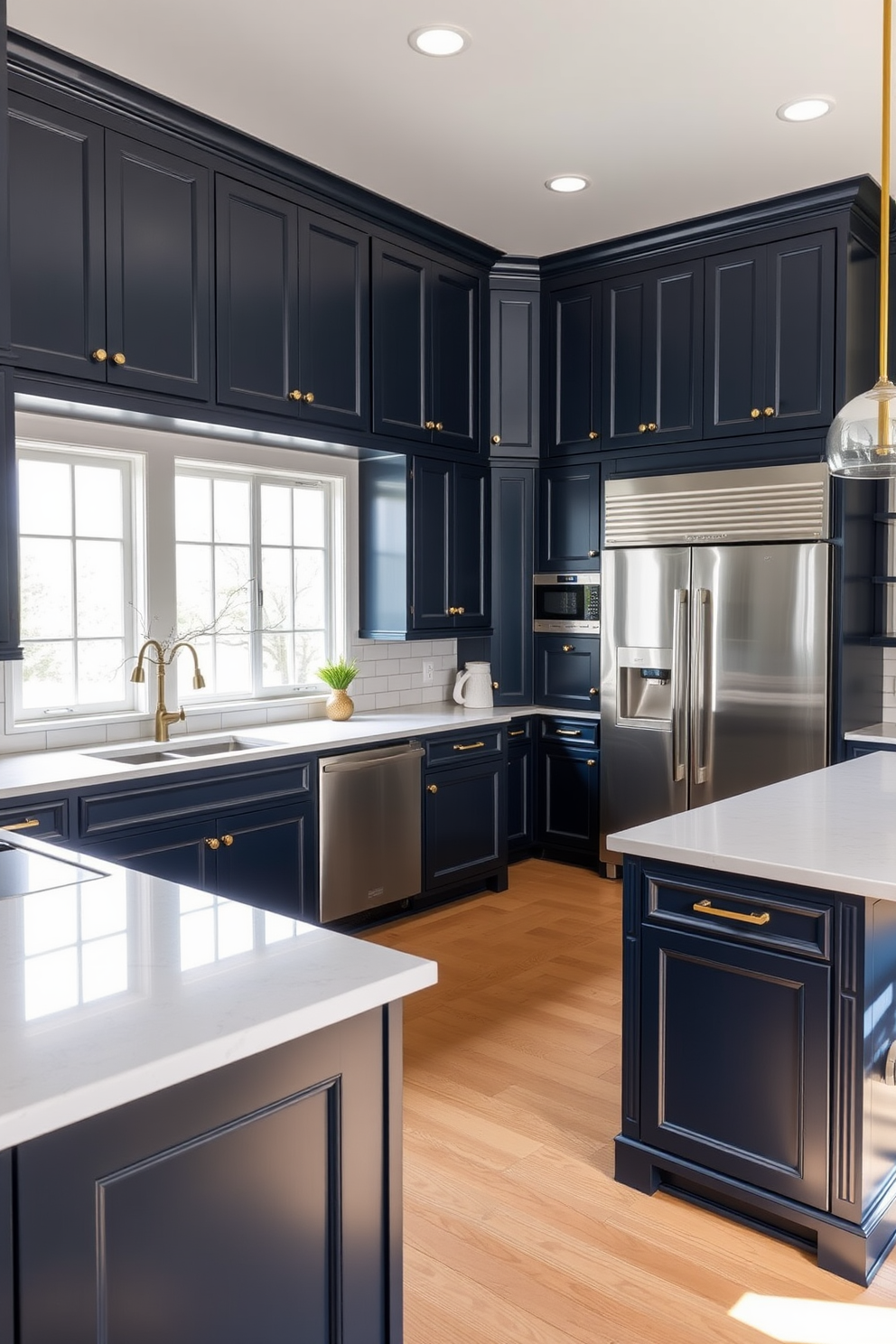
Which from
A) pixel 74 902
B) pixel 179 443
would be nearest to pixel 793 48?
pixel 179 443

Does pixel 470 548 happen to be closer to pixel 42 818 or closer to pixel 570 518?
pixel 570 518

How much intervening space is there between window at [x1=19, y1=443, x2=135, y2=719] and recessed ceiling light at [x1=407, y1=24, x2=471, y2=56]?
1801 millimetres

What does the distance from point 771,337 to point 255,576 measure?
2.49 meters

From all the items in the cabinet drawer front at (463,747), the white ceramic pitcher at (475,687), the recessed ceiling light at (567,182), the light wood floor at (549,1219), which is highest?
the recessed ceiling light at (567,182)

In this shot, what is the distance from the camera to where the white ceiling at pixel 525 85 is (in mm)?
2988

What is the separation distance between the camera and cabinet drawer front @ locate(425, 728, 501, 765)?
457 cm

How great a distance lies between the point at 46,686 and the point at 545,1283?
2.65m

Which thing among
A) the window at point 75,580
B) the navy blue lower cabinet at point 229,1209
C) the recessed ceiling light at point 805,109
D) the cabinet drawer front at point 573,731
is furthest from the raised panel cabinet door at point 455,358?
the navy blue lower cabinet at point 229,1209

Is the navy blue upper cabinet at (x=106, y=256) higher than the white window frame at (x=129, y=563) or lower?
higher

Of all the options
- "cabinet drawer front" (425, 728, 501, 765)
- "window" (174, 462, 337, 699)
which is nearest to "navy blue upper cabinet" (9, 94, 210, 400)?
"window" (174, 462, 337, 699)

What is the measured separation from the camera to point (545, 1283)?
2123mm

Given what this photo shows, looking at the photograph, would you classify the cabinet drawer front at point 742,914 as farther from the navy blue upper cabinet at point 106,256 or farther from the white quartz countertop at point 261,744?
the navy blue upper cabinet at point 106,256

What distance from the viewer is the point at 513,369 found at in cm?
530

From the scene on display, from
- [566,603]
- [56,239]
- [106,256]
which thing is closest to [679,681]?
[566,603]
